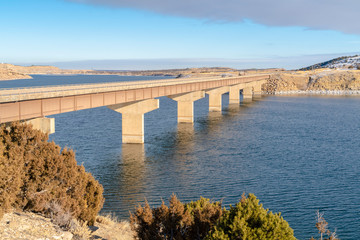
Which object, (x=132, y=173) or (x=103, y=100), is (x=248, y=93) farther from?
(x=132, y=173)

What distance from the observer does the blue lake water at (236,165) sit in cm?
2448

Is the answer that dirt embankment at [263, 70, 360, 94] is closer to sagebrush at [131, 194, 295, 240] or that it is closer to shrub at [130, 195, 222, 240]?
sagebrush at [131, 194, 295, 240]

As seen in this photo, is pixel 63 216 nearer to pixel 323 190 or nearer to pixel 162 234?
pixel 162 234

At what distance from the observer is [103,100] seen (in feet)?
122

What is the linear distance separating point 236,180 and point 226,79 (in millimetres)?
62100

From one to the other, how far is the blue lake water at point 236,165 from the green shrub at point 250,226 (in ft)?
30.5

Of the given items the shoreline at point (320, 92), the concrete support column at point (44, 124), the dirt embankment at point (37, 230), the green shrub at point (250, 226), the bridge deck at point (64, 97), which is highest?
the bridge deck at point (64, 97)

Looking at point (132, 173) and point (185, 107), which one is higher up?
point (185, 107)

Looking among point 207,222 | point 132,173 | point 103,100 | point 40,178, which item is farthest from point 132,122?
point 207,222

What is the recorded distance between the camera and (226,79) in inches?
3533

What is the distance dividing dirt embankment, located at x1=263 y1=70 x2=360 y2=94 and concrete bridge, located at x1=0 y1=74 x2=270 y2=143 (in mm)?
76968

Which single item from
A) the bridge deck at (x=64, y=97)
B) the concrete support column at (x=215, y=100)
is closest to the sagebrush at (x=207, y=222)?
the bridge deck at (x=64, y=97)

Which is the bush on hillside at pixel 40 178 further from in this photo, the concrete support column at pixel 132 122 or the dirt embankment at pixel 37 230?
the concrete support column at pixel 132 122

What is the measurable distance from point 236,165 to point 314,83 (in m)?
A: 131
